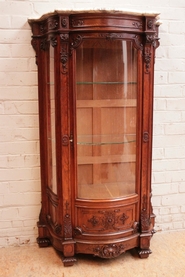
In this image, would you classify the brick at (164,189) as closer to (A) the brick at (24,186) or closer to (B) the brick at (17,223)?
(A) the brick at (24,186)

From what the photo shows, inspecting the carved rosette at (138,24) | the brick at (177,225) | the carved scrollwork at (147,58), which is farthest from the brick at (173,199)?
the carved rosette at (138,24)

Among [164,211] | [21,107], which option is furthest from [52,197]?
[164,211]

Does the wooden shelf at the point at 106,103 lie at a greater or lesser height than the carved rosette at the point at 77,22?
lesser

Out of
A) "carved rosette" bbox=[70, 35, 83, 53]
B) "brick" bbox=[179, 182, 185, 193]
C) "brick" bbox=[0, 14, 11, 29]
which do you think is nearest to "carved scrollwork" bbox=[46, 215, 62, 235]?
"brick" bbox=[179, 182, 185, 193]

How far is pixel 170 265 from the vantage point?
1.93 metres

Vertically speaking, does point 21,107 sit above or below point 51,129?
above

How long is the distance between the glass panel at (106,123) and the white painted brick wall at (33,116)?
0.35 metres

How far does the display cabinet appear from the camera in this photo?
1769mm

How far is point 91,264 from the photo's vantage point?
195cm

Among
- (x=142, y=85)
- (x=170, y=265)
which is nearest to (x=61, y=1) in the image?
(x=142, y=85)

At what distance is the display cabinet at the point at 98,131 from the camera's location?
1.77m

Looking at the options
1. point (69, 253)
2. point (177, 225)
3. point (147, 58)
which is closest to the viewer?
point (147, 58)

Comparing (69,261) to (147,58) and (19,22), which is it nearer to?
(147,58)

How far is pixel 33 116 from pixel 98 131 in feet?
1.49
